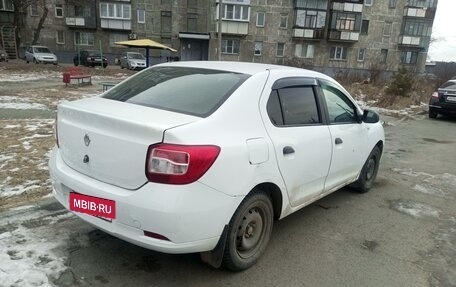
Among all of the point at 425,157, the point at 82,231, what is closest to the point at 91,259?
the point at 82,231

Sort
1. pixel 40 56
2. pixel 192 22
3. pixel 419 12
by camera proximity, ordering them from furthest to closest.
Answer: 1. pixel 192 22
2. pixel 419 12
3. pixel 40 56

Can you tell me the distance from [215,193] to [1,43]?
138ft

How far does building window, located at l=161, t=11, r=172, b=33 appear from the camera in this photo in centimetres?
4419

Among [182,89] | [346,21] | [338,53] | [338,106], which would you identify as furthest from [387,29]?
[182,89]

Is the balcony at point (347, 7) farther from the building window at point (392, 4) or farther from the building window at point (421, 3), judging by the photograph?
the building window at point (421, 3)

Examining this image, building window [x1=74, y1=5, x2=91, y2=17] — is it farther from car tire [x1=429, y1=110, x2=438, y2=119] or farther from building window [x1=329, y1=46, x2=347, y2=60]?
car tire [x1=429, y1=110, x2=438, y2=119]

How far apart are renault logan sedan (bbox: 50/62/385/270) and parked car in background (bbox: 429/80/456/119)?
11541 mm

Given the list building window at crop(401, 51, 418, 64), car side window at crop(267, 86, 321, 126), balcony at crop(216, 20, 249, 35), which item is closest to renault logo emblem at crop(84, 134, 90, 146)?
car side window at crop(267, 86, 321, 126)

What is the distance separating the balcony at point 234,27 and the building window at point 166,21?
6.93 m

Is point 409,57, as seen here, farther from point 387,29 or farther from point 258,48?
point 258,48

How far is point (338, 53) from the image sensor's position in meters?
45.3

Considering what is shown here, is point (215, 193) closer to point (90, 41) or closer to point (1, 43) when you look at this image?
point (1, 43)

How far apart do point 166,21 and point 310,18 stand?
1678 cm

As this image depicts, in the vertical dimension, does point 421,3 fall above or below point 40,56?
above
